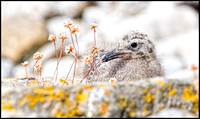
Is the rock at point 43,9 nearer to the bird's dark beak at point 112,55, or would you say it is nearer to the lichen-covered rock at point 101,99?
the bird's dark beak at point 112,55

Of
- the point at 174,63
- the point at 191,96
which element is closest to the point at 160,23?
the point at 174,63

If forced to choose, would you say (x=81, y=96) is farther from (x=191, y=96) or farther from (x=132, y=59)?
(x=132, y=59)

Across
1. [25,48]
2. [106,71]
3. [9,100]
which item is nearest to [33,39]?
[25,48]

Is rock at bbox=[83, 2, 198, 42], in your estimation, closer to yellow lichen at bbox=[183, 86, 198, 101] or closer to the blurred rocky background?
the blurred rocky background

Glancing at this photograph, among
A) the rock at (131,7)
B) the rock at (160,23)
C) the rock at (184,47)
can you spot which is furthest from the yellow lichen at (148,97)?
the rock at (131,7)

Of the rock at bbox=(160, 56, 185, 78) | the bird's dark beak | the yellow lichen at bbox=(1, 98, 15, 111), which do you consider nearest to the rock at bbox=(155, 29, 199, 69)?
the rock at bbox=(160, 56, 185, 78)
